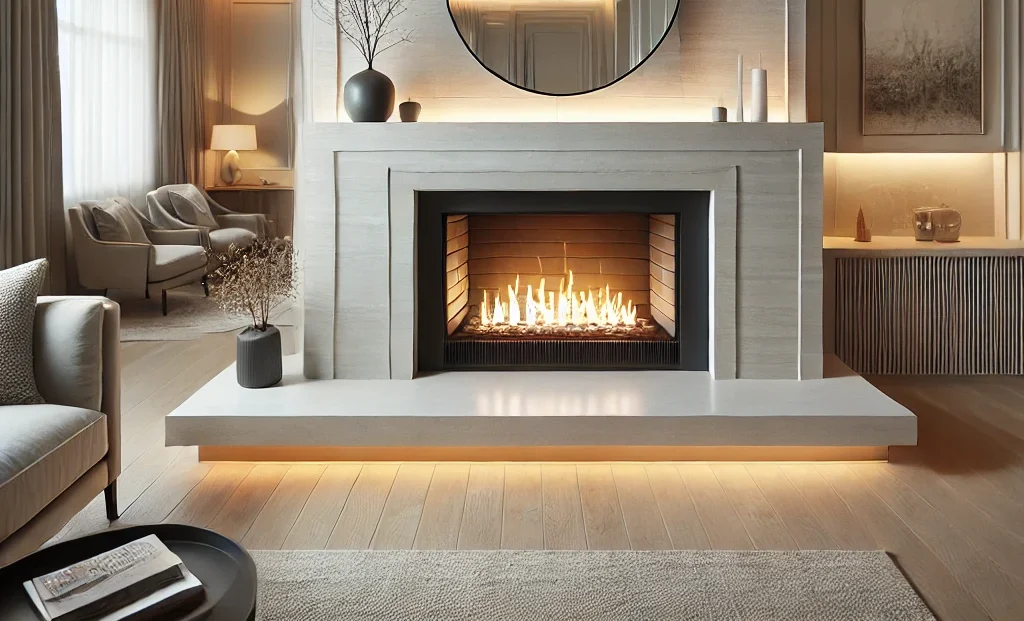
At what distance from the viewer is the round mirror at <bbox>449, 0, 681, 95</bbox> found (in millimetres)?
3445

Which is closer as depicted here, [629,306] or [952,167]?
[629,306]

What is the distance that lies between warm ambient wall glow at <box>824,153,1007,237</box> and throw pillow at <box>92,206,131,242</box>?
4.56 m

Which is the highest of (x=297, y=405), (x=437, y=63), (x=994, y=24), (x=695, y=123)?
(x=994, y=24)

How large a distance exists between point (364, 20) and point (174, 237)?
3995mm

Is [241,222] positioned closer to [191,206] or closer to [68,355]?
[191,206]

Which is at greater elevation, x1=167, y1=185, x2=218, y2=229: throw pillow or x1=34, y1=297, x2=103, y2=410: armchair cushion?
x1=167, y1=185, x2=218, y2=229: throw pillow

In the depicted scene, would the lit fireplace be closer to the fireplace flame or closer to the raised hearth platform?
the fireplace flame

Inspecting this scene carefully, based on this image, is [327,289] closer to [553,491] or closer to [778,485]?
[553,491]

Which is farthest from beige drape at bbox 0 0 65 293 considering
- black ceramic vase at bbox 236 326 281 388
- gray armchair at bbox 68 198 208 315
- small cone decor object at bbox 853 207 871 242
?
small cone decor object at bbox 853 207 871 242

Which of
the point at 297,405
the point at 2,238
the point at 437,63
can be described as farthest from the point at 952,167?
the point at 2,238

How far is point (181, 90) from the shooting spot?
806 cm

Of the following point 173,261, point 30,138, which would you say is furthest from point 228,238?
point 30,138

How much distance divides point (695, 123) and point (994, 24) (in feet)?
6.39

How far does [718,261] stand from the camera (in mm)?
3383
